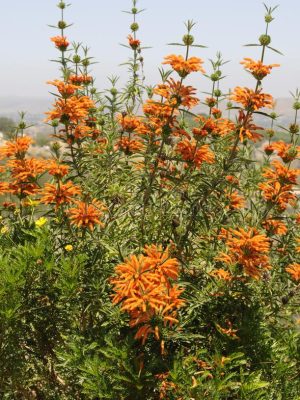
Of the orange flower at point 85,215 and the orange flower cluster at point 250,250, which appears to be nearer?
the orange flower cluster at point 250,250

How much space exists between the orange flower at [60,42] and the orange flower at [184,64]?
2269 mm

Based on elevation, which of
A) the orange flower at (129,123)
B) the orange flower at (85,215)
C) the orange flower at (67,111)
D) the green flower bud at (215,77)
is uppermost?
the green flower bud at (215,77)

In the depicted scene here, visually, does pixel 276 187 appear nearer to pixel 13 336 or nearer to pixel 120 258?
pixel 120 258

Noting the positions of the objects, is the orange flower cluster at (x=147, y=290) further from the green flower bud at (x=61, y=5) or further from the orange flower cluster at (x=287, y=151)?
the green flower bud at (x=61, y=5)

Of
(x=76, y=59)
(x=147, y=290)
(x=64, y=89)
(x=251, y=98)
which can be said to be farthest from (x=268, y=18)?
(x=76, y=59)

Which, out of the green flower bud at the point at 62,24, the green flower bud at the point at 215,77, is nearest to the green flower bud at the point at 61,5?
the green flower bud at the point at 62,24

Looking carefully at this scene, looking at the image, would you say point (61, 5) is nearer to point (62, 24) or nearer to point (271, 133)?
point (62, 24)

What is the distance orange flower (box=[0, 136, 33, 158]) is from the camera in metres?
3.41

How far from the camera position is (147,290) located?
2.26 meters

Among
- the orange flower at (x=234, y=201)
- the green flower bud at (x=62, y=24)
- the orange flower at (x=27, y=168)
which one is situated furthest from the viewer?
the green flower bud at (x=62, y=24)

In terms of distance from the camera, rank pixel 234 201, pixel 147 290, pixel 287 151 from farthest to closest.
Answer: pixel 234 201, pixel 287 151, pixel 147 290

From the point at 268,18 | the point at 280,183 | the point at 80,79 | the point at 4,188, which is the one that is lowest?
the point at 4,188

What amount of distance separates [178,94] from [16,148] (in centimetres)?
152

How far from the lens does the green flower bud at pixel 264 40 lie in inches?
116
